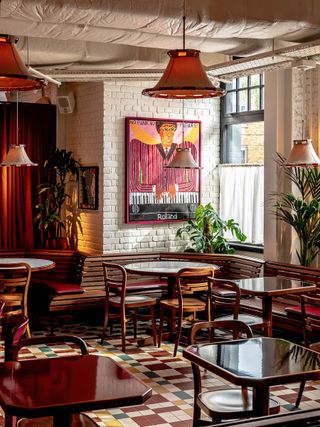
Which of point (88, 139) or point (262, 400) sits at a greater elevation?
point (88, 139)

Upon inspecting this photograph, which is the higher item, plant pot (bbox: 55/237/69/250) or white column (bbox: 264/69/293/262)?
white column (bbox: 264/69/293/262)

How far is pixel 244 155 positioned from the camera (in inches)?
398

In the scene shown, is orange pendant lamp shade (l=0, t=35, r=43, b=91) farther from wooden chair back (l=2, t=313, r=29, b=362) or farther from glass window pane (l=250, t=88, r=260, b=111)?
glass window pane (l=250, t=88, r=260, b=111)

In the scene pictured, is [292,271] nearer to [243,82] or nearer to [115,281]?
[115,281]

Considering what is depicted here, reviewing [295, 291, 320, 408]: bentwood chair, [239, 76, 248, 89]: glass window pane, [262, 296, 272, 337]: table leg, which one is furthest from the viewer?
[239, 76, 248, 89]: glass window pane

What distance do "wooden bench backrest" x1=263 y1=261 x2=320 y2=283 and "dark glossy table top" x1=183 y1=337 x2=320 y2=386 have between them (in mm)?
3340

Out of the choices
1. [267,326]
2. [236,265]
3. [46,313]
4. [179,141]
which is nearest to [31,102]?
[179,141]

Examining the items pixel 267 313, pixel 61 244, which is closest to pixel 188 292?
pixel 267 313

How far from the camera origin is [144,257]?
9594 millimetres

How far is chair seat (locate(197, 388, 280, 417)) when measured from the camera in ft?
13.5

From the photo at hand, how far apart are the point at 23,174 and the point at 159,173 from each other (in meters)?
1.93

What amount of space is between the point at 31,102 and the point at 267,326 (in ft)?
19.0

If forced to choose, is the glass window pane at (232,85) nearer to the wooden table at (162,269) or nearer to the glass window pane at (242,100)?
the glass window pane at (242,100)

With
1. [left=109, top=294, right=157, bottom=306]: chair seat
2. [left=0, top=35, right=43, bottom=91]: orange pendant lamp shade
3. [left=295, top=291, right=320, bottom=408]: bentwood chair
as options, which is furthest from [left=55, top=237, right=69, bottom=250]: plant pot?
[left=0, top=35, right=43, bottom=91]: orange pendant lamp shade
